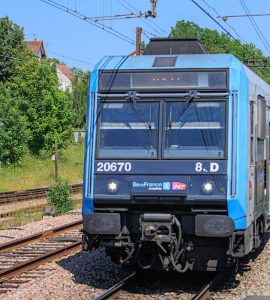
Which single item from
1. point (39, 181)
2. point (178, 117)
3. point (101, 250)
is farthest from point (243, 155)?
point (39, 181)

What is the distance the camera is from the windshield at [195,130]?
844 centimetres

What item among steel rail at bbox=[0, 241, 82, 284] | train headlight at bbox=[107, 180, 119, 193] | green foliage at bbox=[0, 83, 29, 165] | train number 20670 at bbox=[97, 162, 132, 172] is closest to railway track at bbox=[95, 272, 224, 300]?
train headlight at bbox=[107, 180, 119, 193]

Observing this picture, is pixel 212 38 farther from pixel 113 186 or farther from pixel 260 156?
pixel 113 186

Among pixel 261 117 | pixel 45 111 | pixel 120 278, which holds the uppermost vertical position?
pixel 45 111

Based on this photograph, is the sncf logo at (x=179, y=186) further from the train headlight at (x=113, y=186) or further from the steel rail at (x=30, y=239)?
the steel rail at (x=30, y=239)

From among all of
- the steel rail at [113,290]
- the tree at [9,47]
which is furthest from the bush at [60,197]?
the tree at [9,47]

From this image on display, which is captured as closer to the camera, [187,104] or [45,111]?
[187,104]

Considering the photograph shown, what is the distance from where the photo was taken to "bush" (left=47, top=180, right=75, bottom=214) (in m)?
20.8

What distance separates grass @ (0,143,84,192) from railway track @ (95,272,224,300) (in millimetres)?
21929

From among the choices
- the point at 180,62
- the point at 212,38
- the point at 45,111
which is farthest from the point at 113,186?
the point at 212,38

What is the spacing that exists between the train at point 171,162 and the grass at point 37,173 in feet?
73.2

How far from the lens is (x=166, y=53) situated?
9898 millimetres

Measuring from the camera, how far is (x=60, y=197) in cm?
2086

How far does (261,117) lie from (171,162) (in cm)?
207
